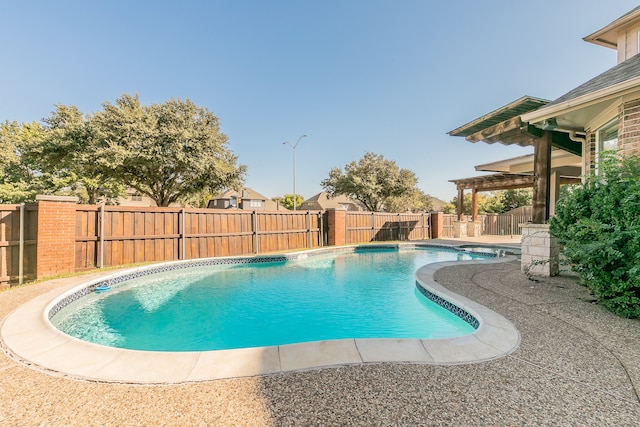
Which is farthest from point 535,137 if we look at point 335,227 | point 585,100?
point 335,227

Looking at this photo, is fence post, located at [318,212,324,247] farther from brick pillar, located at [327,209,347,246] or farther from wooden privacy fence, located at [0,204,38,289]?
wooden privacy fence, located at [0,204,38,289]

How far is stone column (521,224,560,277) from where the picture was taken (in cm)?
598

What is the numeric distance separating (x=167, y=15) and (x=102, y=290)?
8.74 metres

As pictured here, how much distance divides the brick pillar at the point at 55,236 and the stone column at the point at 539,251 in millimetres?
11121

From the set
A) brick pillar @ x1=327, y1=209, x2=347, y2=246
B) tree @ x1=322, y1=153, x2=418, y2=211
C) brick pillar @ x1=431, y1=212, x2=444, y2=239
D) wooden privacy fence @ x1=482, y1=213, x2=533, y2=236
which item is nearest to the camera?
brick pillar @ x1=327, y1=209, x2=347, y2=246

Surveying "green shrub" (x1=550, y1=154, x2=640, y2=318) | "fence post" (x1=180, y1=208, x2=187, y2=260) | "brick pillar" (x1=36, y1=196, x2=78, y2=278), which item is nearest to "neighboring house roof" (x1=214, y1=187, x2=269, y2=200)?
"fence post" (x1=180, y1=208, x2=187, y2=260)

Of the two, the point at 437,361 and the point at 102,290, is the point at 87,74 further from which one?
the point at 437,361

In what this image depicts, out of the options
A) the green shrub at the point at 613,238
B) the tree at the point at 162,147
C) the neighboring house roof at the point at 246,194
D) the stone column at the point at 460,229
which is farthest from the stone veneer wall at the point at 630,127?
the neighboring house roof at the point at 246,194

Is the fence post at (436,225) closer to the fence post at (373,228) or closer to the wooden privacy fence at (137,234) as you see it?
the fence post at (373,228)

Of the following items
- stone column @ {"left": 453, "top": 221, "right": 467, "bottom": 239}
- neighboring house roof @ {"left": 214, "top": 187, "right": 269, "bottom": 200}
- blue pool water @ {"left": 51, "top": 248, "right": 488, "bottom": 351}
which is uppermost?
neighboring house roof @ {"left": 214, "top": 187, "right": 269, "bottom": 200}

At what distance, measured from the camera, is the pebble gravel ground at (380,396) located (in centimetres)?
188

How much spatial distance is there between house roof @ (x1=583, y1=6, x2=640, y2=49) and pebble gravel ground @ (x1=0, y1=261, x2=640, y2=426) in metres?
9.50

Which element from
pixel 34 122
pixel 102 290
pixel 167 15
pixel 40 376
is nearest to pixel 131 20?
pixel 167 15

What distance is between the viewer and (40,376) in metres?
2.48
